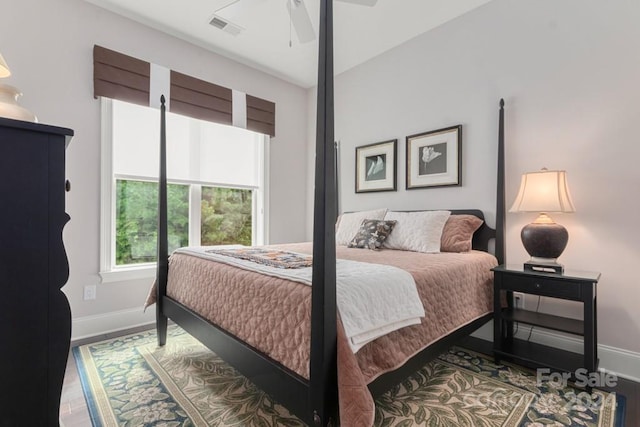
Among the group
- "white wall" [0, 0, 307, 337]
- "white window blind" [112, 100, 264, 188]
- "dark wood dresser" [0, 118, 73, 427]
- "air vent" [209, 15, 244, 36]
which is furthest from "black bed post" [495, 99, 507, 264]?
"white wall" [0, 0, 307, 337]

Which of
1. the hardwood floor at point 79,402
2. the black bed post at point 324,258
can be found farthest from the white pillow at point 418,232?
the black bed post at point 324,258

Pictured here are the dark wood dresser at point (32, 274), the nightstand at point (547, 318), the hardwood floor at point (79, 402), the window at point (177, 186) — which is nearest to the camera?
the dark wood dresser at point (32, 274)

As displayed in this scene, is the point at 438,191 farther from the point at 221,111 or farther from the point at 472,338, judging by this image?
the point at 221,111

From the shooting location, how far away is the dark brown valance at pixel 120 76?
8.80 feet

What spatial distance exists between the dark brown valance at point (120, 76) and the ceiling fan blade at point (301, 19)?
156 cm

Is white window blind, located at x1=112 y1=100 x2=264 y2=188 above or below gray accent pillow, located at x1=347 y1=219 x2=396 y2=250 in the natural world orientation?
above

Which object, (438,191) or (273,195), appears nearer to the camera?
(438,191)

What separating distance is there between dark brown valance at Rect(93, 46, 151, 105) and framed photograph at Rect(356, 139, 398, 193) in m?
2.27

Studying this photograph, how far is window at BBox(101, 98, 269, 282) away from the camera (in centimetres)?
286

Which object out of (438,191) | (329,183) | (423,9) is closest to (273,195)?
(438,191)

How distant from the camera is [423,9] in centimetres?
277

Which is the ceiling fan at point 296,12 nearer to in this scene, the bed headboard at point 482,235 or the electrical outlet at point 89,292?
the bed headboard at point 482,235

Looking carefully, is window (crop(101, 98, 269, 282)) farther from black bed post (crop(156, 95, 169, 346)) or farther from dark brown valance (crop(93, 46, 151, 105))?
black bed post (crop(156, 95, 169, 346))

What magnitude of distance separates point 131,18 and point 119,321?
273cm
